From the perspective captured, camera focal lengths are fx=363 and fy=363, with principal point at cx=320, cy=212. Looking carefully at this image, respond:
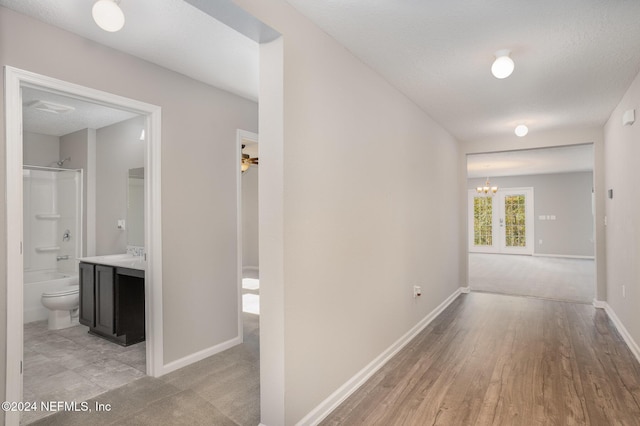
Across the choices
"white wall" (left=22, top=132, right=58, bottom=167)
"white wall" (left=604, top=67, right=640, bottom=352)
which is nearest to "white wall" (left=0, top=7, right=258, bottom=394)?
"white wall" (left=22, top=132, right=58, bottom=167)

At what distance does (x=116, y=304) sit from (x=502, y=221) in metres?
10.8

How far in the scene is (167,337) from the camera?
2.90 metres

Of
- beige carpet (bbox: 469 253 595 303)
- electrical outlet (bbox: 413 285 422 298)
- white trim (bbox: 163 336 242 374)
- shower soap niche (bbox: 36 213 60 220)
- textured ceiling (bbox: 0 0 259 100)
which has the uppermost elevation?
textured ceiling (bbox: 0 0 259 100)

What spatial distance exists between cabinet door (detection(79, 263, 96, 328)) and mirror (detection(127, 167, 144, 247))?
56 cm

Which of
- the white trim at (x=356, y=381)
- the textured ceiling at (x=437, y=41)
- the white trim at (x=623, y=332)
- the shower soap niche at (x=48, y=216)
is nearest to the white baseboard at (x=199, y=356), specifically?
the white trim at (x=356, y=381)

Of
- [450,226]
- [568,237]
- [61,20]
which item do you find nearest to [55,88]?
A: [61,20]

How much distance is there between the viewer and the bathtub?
4.43 m

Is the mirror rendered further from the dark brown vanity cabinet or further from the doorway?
the doorway

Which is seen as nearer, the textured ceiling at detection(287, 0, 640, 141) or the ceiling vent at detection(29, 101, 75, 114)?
the textured ceiling at detection(287, 0, 640, 141)

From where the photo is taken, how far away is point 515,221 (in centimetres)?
1098

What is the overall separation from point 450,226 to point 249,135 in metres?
3.09

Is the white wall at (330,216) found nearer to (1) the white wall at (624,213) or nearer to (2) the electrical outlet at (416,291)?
(2) the electrical outlet at (416,291)

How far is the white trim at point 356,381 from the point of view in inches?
84.0

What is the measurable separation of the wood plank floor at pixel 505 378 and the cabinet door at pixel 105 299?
2.49 m
